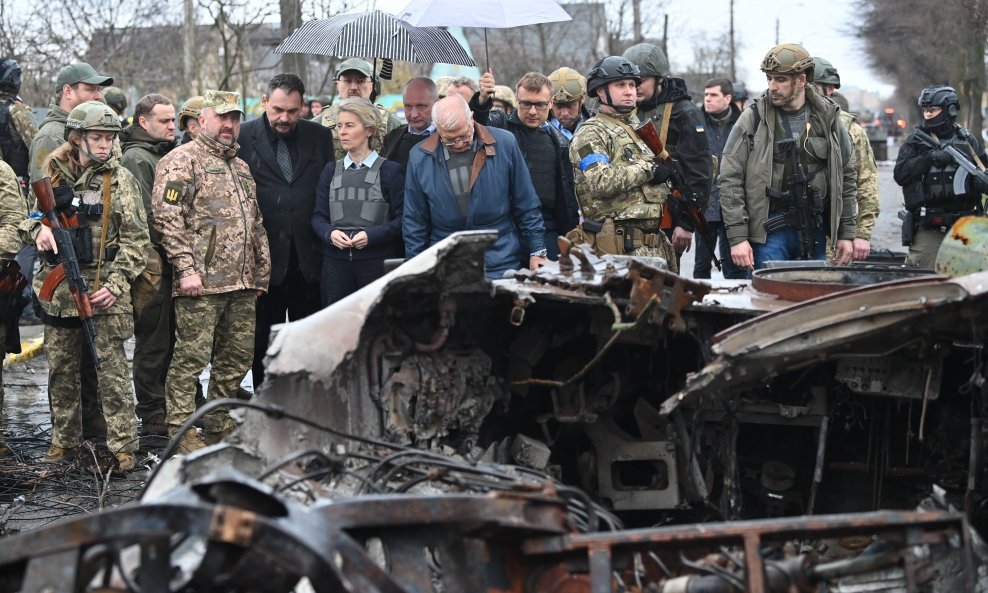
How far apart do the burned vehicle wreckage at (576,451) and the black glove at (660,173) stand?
8.20 ft

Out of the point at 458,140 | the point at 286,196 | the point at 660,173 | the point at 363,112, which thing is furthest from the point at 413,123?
the point at 660,173

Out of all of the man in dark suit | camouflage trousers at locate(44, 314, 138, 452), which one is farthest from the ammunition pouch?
camouflage trousers at locate(44, 314, 138, 452)

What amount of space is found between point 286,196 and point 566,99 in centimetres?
242

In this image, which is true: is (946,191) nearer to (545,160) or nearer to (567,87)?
(567,87)

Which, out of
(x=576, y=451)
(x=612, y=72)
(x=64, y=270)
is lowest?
(x=576, y=451)

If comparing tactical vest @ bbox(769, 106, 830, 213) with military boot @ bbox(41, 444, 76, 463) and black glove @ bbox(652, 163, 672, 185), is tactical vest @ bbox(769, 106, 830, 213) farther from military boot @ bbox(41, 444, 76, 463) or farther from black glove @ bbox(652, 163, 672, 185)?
military boot @ bbox(41, 444, 76, 463)

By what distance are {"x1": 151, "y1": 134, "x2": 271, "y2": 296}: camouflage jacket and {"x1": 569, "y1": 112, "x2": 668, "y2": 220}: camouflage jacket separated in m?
2.11

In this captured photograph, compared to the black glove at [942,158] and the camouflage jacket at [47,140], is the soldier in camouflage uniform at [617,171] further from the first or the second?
the camouflage jacket at [47,140]

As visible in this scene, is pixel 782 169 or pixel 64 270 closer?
pixel 64 270

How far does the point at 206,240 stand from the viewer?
6961 mm

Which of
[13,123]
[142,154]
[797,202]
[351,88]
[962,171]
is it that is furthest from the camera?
[13,123]

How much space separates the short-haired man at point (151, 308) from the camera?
7.46 meters

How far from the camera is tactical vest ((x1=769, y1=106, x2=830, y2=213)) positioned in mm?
7207

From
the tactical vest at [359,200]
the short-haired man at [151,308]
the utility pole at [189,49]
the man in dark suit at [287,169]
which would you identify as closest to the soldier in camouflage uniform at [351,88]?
the man in dark suit at [287,169]
